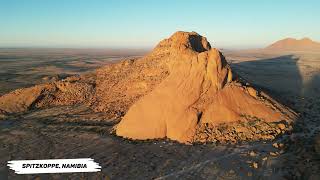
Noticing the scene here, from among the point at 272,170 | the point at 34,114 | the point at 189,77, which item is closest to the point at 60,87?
the point at 34,114

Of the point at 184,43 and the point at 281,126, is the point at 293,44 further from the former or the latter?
the point at 281,126

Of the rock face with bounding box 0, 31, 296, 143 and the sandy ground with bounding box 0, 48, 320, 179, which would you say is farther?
the rock face with bounding box 0, 31, 296, 143

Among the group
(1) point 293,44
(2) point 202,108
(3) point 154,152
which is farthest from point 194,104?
(1) point 293,44

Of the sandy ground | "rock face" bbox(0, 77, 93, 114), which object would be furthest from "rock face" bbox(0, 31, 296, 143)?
"rock face" bbox(0, 77, 93, 114)

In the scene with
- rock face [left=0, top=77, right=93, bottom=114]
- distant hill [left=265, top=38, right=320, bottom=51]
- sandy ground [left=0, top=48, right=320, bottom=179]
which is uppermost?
distant hill [left=265, top=38, right=320, bottom=51]

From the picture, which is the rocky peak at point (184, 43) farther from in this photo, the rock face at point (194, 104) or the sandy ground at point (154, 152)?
the sandy ground at point (154, 152)

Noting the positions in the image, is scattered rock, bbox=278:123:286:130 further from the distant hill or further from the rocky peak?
the distant hill

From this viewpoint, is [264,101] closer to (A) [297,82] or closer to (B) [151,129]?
(B) [151,129]

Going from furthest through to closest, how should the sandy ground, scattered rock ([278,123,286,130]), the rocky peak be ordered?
the rocky peak
scattered rock ([278,123,286,130])
the sandy ground

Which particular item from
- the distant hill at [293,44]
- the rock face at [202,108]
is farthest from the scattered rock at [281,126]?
the distant hill at [293,44]
